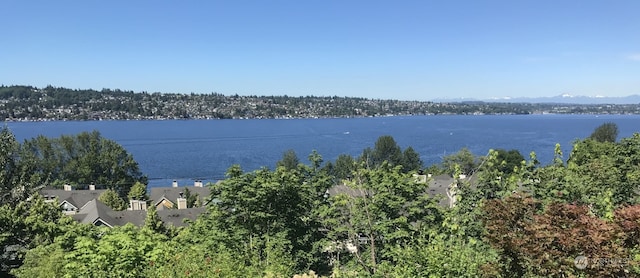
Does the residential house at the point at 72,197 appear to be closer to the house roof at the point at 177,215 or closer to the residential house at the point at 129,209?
the residential house at the point at 129,209

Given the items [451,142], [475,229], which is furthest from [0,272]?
[451,142]

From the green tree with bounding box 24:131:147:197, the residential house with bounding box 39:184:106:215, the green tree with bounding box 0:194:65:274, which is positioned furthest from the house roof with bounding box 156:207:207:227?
the green tree with bounding box 24:131:147:197

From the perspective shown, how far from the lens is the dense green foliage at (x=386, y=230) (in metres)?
5.77

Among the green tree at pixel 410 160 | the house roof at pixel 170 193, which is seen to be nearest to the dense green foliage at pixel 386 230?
the house roof at pixel 170 193

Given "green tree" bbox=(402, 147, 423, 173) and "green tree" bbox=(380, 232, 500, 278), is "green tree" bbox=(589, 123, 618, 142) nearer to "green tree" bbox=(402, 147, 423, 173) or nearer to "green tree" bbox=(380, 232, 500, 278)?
"green tree" bbox=(402, 147, 423, 173)

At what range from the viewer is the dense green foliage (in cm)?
577

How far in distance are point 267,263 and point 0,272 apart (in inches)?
493

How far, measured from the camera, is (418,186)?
14.1 m

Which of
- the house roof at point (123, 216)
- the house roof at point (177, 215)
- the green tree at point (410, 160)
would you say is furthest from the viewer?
the green tree at point (410, 160)

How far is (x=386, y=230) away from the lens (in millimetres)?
12422

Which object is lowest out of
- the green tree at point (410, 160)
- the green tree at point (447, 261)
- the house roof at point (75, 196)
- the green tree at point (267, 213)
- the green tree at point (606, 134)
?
the green tree at point (410, 160)

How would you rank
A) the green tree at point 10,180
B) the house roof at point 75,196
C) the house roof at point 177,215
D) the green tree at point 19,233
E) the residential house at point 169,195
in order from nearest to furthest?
1. the green tree at point 19,233
2. the green tree at point 10,180
3. the house roof at point 177,215
4. the house roof at point 75,196
5. the residential house at point 169,195

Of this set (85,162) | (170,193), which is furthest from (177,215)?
(85,162)

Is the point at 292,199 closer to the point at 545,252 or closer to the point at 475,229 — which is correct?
the point at 475,229
